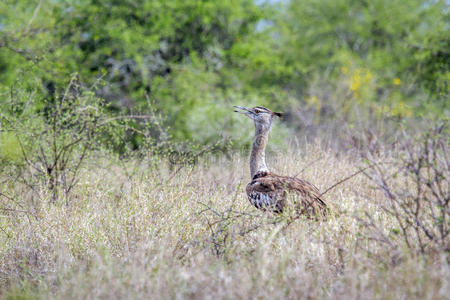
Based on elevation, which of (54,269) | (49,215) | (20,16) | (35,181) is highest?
(20,16)

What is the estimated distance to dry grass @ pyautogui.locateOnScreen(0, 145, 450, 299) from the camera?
10.7ft

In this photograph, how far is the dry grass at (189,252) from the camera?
3250 millimetres

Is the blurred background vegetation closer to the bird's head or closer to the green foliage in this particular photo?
the green foliage

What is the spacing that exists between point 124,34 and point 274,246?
31.2 ft

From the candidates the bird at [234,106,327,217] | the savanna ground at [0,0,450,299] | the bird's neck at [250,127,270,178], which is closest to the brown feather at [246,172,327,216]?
the bird at [234,106,327,217]

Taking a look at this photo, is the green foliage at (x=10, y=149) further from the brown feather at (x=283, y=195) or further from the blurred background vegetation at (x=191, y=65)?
the brown feather at (x=283, y=195)

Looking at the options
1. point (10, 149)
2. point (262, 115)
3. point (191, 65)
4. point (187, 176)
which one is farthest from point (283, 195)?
point (191, 65)

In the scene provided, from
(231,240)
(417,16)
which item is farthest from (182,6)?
(417,16)

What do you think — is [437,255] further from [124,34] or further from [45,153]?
[124,34]

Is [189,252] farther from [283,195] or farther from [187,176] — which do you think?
[187,176]

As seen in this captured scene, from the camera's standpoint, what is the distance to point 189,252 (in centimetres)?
411

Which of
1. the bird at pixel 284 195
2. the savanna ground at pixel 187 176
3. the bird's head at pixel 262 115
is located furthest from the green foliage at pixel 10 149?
the bird at pixel 284 195

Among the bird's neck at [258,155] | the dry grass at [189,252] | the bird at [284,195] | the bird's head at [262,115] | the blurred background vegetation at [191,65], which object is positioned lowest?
the dry grass at [189,252]

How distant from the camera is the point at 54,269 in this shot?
4.09 m
